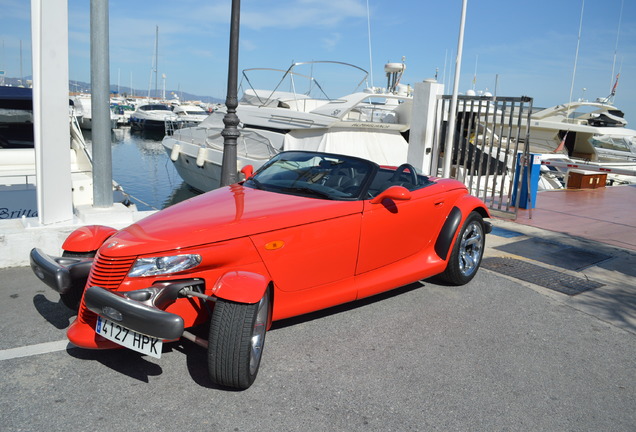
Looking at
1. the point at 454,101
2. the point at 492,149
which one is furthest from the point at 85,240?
the point at 492,149

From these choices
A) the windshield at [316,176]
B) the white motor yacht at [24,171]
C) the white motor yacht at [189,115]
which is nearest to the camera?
the windshield at [316,176]

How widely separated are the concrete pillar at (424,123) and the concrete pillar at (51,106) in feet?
20.2

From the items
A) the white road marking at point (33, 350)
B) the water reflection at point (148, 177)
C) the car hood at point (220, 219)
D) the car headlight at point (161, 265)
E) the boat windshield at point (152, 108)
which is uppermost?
the boat windshield at point (152, 108)

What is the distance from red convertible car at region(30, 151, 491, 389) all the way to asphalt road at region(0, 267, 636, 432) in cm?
27

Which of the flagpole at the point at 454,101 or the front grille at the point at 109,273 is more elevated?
the flagpole at the point at 454,101

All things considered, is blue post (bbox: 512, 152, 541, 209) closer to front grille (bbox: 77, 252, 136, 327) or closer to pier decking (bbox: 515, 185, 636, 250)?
pier decking (bbox: 515, 185, 636, 250)

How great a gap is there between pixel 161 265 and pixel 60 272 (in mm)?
856

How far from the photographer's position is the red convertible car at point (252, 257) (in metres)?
3.11

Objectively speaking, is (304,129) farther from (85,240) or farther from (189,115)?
(189,115)

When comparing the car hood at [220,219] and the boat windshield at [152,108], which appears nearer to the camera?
the car hood at [220,219]

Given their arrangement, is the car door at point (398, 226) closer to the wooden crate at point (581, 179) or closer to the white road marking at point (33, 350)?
the white road marking at point (33, 350)

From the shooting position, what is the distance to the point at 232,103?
26.3 ft

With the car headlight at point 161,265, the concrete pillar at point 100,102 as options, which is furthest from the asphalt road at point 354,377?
the concrete pillar at point 100,102

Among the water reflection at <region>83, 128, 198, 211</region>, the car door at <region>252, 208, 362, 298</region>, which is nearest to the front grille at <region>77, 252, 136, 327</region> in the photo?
the car door at <region>252, 208, 362, 298</region>
